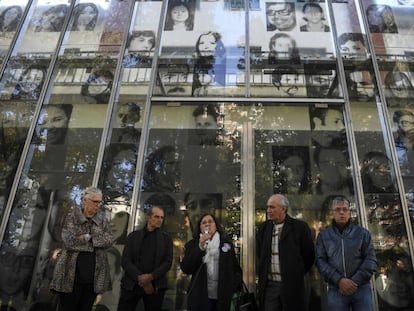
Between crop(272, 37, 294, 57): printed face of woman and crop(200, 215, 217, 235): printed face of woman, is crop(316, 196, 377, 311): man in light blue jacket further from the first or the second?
crop(272, 37, 294, 57): printed face of woman

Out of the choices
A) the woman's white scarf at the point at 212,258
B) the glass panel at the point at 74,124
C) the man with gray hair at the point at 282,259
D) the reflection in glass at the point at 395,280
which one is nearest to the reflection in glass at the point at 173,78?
the glass panel at the point at 74,124

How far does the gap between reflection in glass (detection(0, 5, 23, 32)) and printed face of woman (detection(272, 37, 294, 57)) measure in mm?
4436

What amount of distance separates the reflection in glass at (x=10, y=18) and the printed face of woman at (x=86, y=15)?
3.57 ft

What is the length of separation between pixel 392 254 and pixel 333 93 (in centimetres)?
241

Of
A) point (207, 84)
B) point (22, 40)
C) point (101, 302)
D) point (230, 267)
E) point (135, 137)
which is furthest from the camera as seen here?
point (22, 40)

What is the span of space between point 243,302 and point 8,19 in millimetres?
6229

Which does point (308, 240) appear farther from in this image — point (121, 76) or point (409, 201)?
point (121, 76)

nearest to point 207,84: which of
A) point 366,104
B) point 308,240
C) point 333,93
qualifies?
point 333,93

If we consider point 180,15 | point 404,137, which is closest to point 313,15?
point 180,15

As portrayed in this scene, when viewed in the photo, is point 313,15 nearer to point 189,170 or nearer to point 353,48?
point 353,48

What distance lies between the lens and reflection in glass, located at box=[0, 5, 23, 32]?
6.87 m

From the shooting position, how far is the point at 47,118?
5801mm

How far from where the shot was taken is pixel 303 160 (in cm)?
538

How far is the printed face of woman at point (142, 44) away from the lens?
21.3ft
